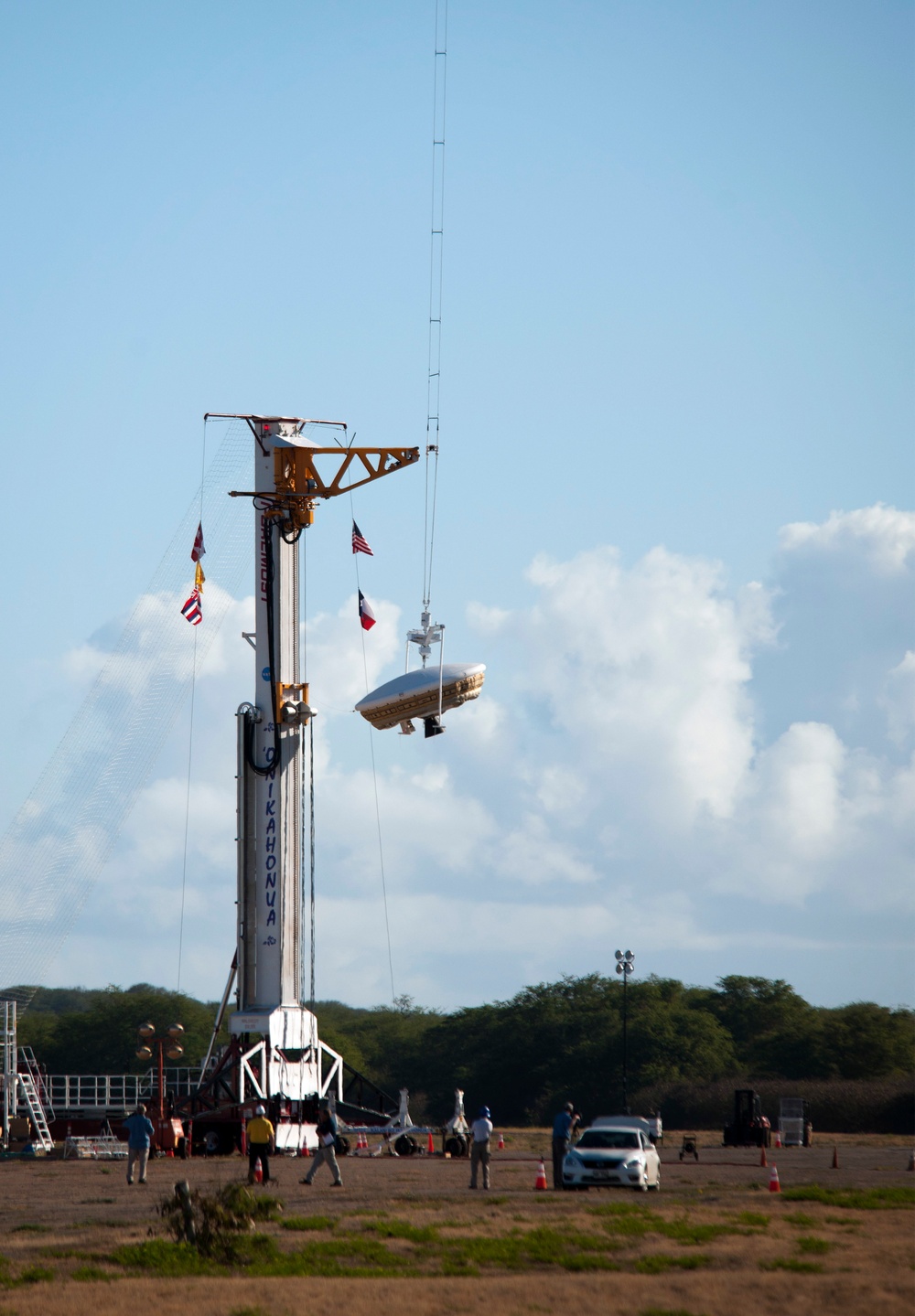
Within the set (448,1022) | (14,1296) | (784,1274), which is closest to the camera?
(14,1296)

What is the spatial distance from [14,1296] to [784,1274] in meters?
8.83

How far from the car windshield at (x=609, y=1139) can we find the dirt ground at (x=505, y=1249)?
874mm

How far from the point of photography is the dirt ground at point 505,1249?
1783cm

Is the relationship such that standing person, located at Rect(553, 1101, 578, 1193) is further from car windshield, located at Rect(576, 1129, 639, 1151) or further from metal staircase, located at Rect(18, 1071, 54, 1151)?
metal staircase, located at Rect(18, 1071, 54, 1151)

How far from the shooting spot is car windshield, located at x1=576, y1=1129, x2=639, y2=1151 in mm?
30750

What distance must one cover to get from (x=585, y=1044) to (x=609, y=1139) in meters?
55.8

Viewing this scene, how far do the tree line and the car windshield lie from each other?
4777 centimetres

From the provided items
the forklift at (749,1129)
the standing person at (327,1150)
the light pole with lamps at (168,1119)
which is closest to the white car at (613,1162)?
the standing person at (327,1150)

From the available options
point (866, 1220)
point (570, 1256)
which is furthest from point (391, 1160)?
point (570, 1256)

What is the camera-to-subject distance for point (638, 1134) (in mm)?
31266

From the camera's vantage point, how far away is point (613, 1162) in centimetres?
3006

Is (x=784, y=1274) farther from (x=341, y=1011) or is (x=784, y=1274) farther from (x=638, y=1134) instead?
(x=341, y=1011)

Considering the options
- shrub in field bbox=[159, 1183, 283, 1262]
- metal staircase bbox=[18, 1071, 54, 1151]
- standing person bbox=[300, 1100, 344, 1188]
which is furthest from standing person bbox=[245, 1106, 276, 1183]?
metal staircase bbox=[18, 1071, 54, 1151]

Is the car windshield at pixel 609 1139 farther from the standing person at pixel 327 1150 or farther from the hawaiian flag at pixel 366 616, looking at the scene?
the hawaiian flag at pixel 366 616
